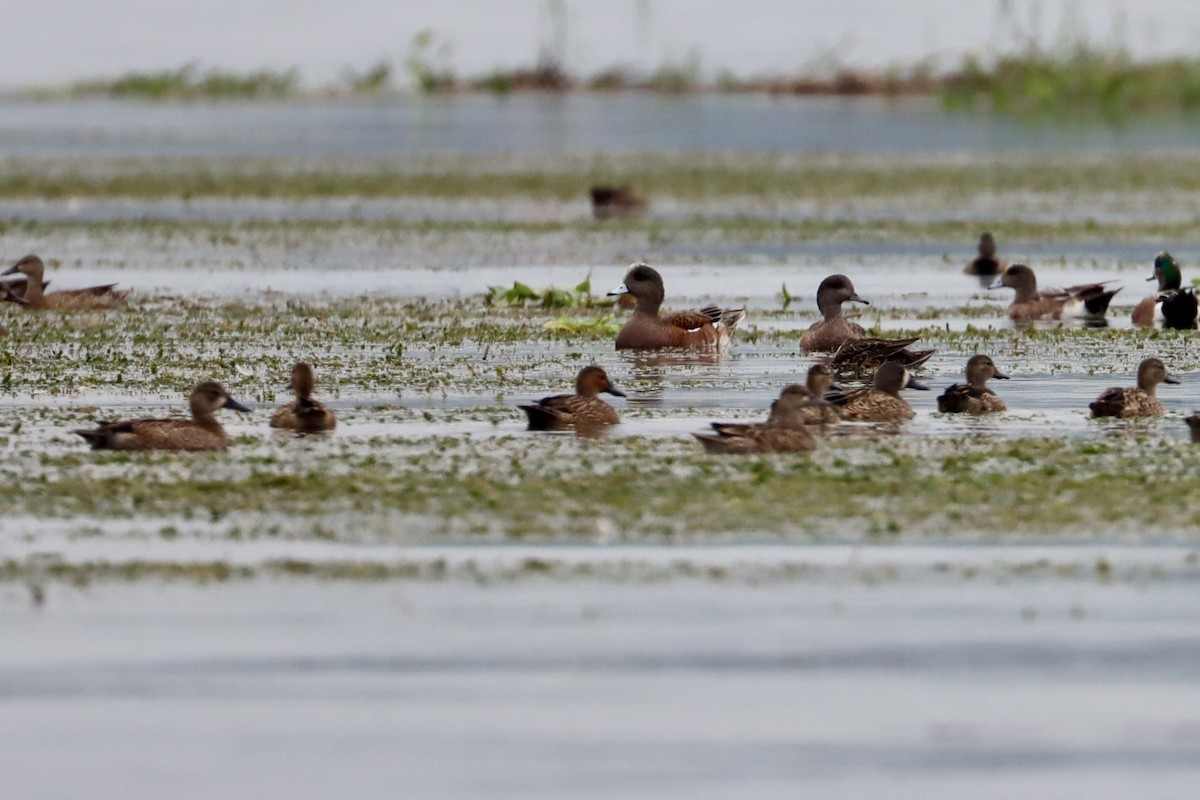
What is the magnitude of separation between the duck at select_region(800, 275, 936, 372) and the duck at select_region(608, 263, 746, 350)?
576 mm

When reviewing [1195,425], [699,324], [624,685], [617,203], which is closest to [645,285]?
[699,324]

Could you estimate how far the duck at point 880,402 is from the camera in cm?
1445

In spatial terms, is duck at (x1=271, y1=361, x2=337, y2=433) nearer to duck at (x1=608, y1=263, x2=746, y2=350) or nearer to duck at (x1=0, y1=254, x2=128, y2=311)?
duck at (x1=608, y1=263, x2=746, y2=350)

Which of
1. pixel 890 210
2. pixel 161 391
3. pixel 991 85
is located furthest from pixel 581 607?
pixel 991 85

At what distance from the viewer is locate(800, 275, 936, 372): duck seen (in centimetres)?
1694

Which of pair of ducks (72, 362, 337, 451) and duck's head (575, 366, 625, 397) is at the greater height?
duck's head (575, 366, 625, 397)

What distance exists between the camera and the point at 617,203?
34.9 metres

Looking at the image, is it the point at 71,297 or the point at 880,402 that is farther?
the point at 71,297

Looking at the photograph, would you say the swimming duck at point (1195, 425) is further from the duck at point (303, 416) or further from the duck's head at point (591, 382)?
the duck at point (303, 416)

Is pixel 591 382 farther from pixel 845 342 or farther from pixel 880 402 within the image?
pixel 845 342

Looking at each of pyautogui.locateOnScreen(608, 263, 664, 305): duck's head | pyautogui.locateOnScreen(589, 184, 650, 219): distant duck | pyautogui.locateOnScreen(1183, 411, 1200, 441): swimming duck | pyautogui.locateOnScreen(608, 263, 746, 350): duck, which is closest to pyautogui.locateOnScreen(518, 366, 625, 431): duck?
pyautogui.locateOnScreen(1183, 411, 1200, 441): swimming duck

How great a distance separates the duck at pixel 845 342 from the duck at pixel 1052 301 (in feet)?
10.6

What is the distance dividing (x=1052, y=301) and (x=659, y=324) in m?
4.35

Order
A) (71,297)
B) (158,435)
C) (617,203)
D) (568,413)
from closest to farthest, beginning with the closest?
(158,435) → (568,413) → (71,297) → (617,203)
